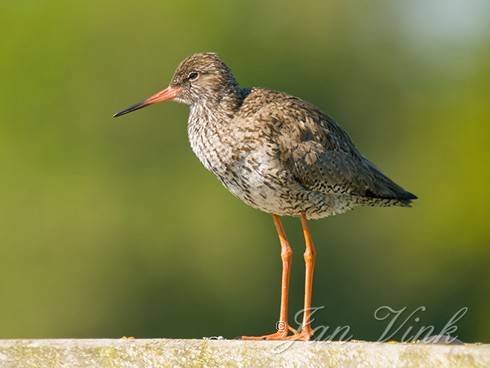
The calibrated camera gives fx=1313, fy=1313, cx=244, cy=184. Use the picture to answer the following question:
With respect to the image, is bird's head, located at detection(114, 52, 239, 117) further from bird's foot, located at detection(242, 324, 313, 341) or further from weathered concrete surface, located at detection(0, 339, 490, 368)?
weathered concrete surface, located at detection(0, 339, 490, 368)

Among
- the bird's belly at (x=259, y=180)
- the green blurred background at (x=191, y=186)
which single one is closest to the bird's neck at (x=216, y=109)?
the bird's belly at (x=259, y=180)

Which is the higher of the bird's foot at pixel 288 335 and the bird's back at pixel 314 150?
the bird's back at pixel 314 150

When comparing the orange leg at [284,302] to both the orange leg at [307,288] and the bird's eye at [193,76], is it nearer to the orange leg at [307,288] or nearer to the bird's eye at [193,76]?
the orange leg at [307,288]

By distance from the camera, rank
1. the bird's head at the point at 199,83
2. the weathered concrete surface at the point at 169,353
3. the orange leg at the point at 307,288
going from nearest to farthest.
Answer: the weathered concrete surface at the point at 169,353, the orange leg at the point at 307,288, the bird's head at the point at 199,83

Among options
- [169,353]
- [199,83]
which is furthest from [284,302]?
[169,353]

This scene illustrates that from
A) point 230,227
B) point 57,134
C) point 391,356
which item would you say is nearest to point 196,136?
point 391,356

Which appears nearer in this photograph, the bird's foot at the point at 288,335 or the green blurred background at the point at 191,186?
the bird's foot at the point at 288,335

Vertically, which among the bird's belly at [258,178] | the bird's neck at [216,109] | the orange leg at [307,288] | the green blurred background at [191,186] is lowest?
the green blurred background at [191,186]

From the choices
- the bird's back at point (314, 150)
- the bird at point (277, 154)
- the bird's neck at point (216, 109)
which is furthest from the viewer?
the bird's neck at point (216, 109)
